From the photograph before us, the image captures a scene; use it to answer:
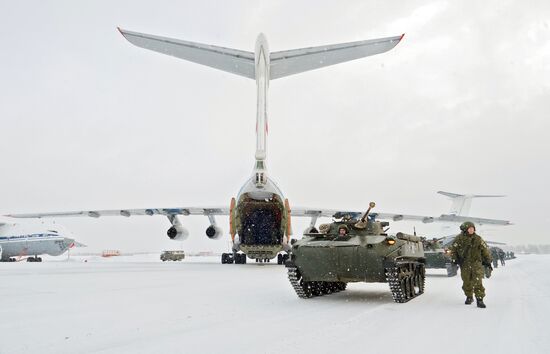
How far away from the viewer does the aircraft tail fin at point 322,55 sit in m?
16.5

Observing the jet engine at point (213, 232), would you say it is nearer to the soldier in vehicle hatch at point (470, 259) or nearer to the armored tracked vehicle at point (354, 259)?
the armored tracked vehicle at point (354, 259)

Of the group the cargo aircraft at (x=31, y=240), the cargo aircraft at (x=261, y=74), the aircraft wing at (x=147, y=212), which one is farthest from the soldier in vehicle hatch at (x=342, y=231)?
the cargo aircraft at (x=31, y=240)

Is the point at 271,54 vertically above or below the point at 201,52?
above

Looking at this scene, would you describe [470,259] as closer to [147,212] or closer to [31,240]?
[147,212]

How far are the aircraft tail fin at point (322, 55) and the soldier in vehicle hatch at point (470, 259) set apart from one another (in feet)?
27.7

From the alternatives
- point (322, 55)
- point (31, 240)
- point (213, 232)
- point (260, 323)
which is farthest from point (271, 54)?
point (31, 240)

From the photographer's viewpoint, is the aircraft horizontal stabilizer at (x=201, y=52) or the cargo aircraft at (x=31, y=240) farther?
the cargo aircraft at (x=31, y=240)

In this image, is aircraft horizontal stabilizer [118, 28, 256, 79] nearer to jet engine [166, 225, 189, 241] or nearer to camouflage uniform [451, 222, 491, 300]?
jet engine [166, 225, 189, 241]

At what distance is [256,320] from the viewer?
6.25 metres

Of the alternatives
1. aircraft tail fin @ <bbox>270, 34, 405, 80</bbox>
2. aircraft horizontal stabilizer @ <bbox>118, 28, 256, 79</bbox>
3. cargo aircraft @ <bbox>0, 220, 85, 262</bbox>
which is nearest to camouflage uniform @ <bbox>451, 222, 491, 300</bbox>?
aircraft tail fin @ <bbox>270, 34, 405, 80</bbox>

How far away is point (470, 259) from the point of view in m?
8.53

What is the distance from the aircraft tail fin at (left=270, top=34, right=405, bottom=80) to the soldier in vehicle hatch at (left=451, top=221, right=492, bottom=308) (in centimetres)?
843

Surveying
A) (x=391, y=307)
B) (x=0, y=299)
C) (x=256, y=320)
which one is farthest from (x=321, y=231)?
(x=0, y=299)

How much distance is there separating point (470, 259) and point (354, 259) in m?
2.14
